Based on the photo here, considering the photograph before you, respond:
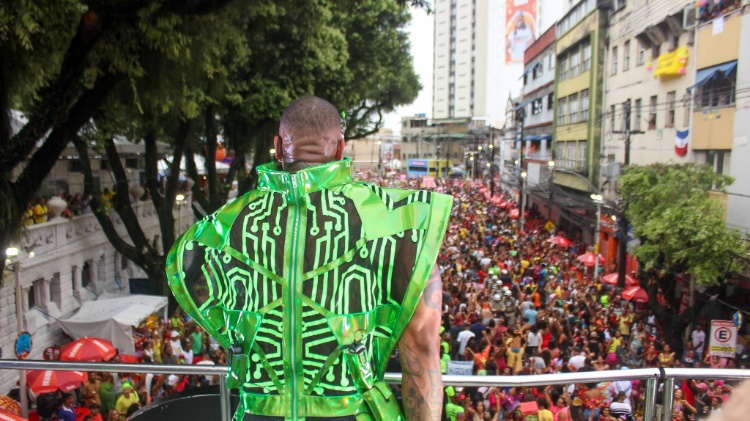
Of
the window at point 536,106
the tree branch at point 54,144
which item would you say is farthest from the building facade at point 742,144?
the window at point 536,106

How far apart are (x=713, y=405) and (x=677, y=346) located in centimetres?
717

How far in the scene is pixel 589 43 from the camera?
94.0 ft

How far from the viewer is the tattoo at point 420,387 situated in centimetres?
185

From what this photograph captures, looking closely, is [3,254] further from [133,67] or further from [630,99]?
[630,99]

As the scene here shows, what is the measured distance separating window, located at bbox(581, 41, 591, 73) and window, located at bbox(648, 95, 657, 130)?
7.78 meters

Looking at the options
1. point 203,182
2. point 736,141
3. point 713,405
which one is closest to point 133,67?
point 713,405

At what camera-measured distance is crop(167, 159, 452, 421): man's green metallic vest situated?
5.91 feet

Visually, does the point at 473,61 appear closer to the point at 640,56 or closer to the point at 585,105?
the point at 585,105

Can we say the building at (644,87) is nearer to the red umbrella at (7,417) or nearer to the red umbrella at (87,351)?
the red umbrella at (87,351)

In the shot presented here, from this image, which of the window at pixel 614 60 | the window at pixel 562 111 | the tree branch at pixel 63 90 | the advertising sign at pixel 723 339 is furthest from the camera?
the window at pixel 562 111

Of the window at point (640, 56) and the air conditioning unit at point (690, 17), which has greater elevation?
the air conditioning unit at point (690, 17)

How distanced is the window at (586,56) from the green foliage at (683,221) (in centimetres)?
1422

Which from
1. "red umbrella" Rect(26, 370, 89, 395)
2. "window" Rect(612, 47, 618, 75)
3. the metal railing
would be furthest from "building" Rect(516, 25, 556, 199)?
the metal railing

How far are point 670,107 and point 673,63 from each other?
1413mm
